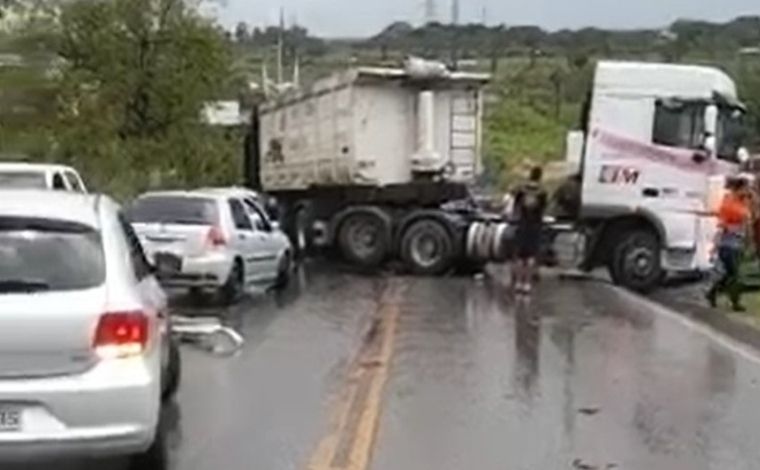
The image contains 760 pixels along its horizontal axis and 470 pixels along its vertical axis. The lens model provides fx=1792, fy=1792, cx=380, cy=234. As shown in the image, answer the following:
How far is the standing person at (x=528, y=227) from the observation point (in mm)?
28297

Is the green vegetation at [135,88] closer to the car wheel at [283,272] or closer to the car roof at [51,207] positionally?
the car wheel at [283,272]

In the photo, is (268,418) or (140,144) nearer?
(268,418)

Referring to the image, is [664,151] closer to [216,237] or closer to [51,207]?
[216,237]

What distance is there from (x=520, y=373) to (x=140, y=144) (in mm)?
27705

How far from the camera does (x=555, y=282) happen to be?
3083 cm

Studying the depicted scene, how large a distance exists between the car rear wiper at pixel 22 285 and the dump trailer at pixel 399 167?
77.1 ft

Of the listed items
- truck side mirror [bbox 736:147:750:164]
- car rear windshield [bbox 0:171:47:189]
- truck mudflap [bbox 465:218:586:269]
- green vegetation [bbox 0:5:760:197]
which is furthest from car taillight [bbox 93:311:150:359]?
green vegetation [bbox 0:5:760:197]

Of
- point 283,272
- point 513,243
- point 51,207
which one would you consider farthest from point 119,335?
point 513,243

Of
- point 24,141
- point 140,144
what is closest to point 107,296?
point 140,144

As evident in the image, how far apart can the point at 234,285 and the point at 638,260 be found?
8.62 m

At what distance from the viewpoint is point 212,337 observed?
1819 centimetres

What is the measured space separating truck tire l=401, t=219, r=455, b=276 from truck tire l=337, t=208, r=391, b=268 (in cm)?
46

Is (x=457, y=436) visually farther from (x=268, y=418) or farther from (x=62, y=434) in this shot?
(x=62, y=434)

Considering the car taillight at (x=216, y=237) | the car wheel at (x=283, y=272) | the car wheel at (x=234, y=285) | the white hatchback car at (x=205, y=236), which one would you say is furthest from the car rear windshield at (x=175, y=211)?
the car wheel at (x=283, y=272)
